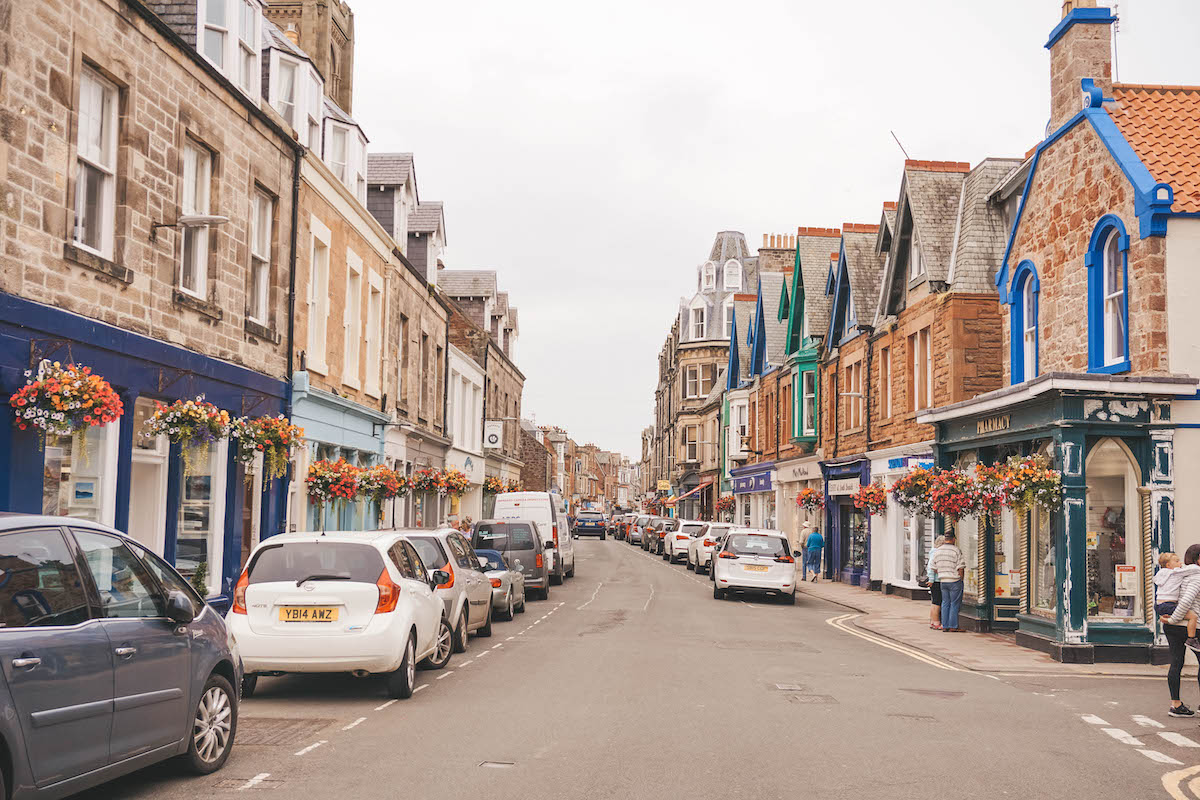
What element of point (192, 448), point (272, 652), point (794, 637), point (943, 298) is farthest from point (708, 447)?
point (272, 652)

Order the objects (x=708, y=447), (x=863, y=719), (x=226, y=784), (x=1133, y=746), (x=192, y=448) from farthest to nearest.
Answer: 1. (x=708, y=447)
2. (x=192, y=448)
3. (x=863, y=719)
4. (x=1133, y=746)
5. (x=226, y=784)

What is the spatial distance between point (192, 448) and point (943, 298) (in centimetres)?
1631

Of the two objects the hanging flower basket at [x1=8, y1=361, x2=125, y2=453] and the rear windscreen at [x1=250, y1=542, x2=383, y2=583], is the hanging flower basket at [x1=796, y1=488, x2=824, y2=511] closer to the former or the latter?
the rear windscreen at [x1=250, y1=542, x2=383, y2=583]

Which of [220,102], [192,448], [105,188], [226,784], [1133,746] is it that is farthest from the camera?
[220,102]

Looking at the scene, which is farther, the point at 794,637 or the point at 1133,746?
the point at 794,637

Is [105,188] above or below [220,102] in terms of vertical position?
below

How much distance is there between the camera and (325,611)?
34.6ft

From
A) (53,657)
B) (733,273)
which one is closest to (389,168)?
(53,657)

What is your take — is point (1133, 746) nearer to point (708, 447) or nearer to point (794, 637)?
point (794, 637)

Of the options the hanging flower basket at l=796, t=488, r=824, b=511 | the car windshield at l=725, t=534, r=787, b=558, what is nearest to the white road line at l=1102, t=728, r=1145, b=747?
the car windshield at l=725, t=534, r=787, b=558

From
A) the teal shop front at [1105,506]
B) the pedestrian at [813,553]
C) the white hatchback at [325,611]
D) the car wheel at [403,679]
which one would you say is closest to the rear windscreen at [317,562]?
the white hatchback at [325,611]

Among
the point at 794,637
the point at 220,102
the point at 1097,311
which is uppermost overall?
the point at 220,102

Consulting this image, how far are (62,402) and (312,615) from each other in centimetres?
312

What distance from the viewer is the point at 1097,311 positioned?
17.2 meters
